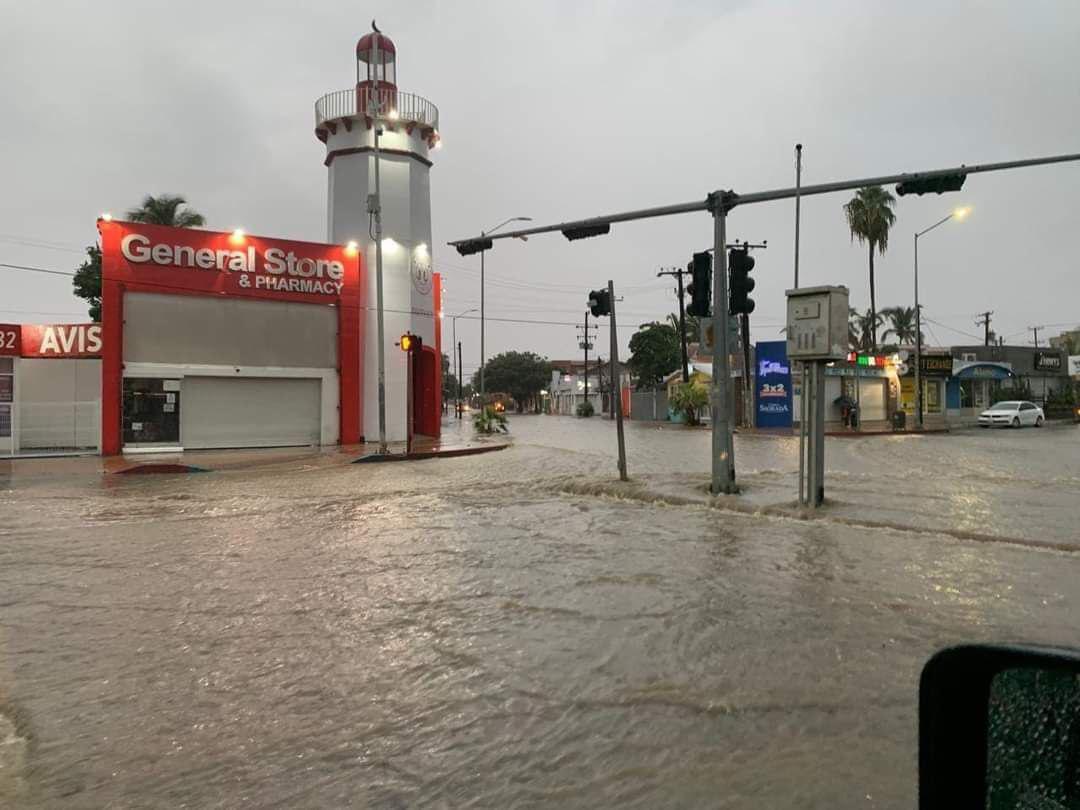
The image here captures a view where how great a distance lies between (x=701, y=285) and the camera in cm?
1207

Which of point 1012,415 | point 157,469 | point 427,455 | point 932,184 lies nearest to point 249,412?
point 157,469

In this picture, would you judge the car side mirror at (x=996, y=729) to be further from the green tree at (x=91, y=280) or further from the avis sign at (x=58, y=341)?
the green tree at (x=91, y=280)

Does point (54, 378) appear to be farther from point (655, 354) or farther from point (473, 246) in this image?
point (655, 354)

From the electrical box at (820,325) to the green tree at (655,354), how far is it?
163 feet

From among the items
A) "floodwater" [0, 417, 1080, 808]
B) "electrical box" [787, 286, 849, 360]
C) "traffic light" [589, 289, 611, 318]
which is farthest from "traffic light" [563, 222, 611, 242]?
"floodwater" [0, 417, 1080, 808]

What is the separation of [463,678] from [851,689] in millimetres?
2160

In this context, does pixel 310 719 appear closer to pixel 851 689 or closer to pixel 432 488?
pixel 851 689

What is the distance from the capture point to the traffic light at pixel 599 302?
14.0 metres

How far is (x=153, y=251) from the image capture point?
23.7m

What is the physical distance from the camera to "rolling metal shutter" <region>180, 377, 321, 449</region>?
967 inches

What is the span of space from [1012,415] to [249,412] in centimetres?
3535

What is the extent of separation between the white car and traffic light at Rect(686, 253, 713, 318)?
3251 centimetres

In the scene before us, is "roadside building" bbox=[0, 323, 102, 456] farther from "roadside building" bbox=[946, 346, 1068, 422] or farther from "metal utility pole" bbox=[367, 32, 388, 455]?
"roadside building" bbox=[946, 346, 1068, 422]

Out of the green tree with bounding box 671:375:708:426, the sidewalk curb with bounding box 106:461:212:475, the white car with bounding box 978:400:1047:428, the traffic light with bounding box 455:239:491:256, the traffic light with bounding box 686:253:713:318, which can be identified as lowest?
the sidewalk curb with bounding box 106:461:212:475
